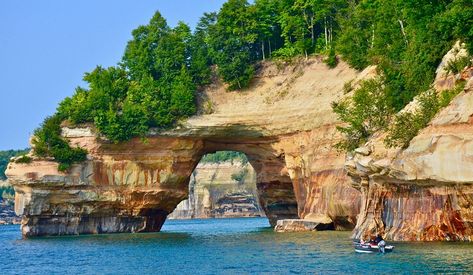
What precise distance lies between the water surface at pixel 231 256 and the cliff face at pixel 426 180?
1417mm

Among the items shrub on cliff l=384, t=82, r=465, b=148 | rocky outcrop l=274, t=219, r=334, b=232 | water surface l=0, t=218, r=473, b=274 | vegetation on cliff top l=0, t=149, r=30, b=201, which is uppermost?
vegetation on cliff top l=0, t=149, r=30, b=201

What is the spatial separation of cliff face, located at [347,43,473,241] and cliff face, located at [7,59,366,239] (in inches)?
664

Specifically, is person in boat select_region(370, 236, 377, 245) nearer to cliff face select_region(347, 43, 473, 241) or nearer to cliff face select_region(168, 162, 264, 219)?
cliff face select_region(347, 43, 473, 241)

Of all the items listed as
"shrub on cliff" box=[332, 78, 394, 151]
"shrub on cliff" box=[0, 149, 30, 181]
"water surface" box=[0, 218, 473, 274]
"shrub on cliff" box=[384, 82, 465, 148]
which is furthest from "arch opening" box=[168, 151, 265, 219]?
"shrub on cliff" box=[384, 82, 465, 148]

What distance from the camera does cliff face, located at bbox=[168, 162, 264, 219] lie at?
503 feet

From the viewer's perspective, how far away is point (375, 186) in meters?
52.8

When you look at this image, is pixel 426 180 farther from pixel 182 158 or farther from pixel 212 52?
pixel 212 52

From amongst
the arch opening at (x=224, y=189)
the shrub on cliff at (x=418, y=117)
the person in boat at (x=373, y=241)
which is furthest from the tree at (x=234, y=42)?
the arch opening at (x=224, y=189)

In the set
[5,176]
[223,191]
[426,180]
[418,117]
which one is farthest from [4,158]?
[426,180]

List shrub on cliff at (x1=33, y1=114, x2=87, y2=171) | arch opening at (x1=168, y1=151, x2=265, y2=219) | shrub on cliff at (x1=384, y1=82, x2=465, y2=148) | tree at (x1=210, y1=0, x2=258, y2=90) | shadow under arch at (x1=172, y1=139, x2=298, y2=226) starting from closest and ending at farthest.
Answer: shrub on cliff at (x1=384, y1=82, x2=465, y2=148), shrub on cliff at (x1=33, y1=114, x2=87, y2=171), shadow under arch at (x1=172, y1=139, x2=298, y2=226), tree at (x1=210, y1=0, x2=258, y2=90), arch opening at (x1=168, y1=151, x2=265, y2=219)

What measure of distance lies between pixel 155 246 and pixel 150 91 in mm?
20873

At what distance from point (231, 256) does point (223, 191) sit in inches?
4095

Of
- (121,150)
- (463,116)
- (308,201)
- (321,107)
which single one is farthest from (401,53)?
(121,150)

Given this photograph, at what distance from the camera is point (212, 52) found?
80.9 metres
